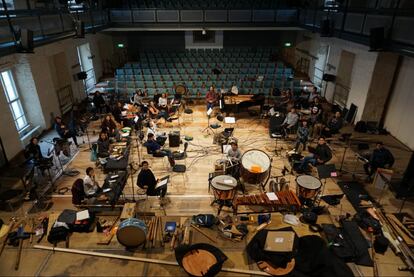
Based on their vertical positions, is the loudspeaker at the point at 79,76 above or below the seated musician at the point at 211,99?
above

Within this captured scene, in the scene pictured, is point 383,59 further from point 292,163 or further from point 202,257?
point 202,257

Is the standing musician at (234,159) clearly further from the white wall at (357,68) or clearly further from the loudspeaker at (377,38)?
the white wall at (357,68)

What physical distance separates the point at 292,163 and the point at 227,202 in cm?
310

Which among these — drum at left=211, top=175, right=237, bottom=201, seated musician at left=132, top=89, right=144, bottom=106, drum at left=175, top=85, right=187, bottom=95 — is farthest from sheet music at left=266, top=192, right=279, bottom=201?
drum at left=175, top=85, right=187, bottom=95

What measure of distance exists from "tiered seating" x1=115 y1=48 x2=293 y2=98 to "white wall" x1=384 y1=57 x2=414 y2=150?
Answer: 5.55 metres

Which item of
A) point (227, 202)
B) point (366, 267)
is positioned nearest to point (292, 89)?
point (227, 202)

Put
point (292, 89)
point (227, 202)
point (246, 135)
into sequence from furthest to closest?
point (292, 89), point (246, 135), point (227, 202)

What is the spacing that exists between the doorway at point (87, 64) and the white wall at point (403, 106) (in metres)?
16.0

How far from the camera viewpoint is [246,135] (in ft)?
41.3

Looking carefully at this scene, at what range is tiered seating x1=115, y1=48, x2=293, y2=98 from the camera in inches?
643

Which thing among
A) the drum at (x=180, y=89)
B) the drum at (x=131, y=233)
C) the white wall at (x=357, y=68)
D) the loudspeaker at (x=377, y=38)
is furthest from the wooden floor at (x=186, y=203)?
the loudspeaker at (x=377, y=38)

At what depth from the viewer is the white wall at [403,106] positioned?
36.4ft

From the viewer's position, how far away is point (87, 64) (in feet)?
62.3

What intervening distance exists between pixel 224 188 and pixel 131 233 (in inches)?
99.2
